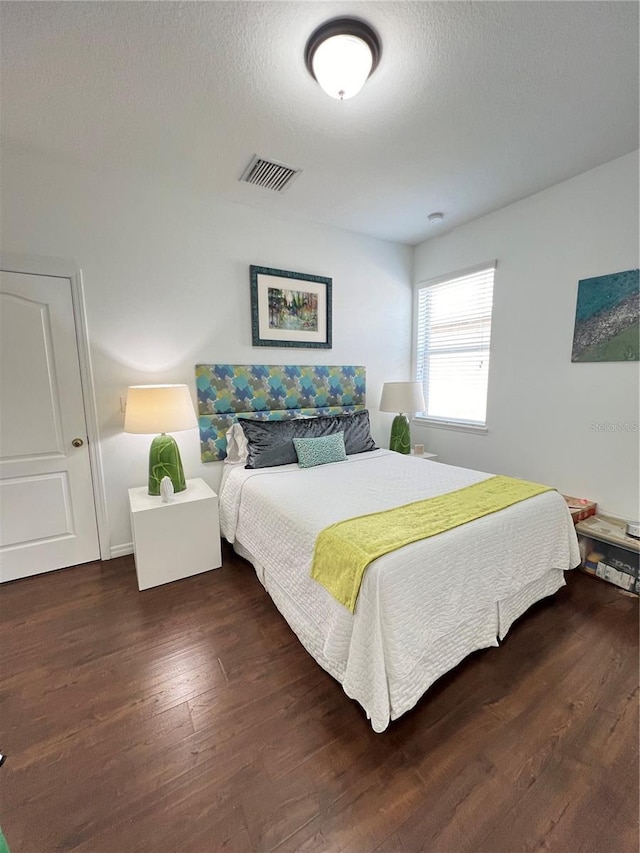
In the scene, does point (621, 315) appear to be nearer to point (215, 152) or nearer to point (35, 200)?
point (215, 152)

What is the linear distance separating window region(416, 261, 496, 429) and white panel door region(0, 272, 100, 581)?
3.18 m

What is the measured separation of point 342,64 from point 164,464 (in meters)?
2.33

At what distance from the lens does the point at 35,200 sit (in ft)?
6.92

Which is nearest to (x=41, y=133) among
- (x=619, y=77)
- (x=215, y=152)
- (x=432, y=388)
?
(x=215, y=152)

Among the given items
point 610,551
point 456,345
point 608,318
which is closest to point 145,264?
point 456,345

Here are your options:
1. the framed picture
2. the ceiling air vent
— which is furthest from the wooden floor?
the ceiling air vent

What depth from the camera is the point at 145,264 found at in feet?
8.04

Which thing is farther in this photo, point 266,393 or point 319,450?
point 266,393

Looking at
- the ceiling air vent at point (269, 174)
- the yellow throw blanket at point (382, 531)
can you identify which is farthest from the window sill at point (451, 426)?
the ceiling air vent at point (269, 174)

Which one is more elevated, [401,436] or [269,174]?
[269,174]

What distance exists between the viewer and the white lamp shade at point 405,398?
328 centimetres

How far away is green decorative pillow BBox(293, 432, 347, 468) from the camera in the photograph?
2.64 meters

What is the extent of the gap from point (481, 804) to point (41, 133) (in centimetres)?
360

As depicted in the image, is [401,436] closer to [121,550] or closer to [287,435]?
[287,435]
